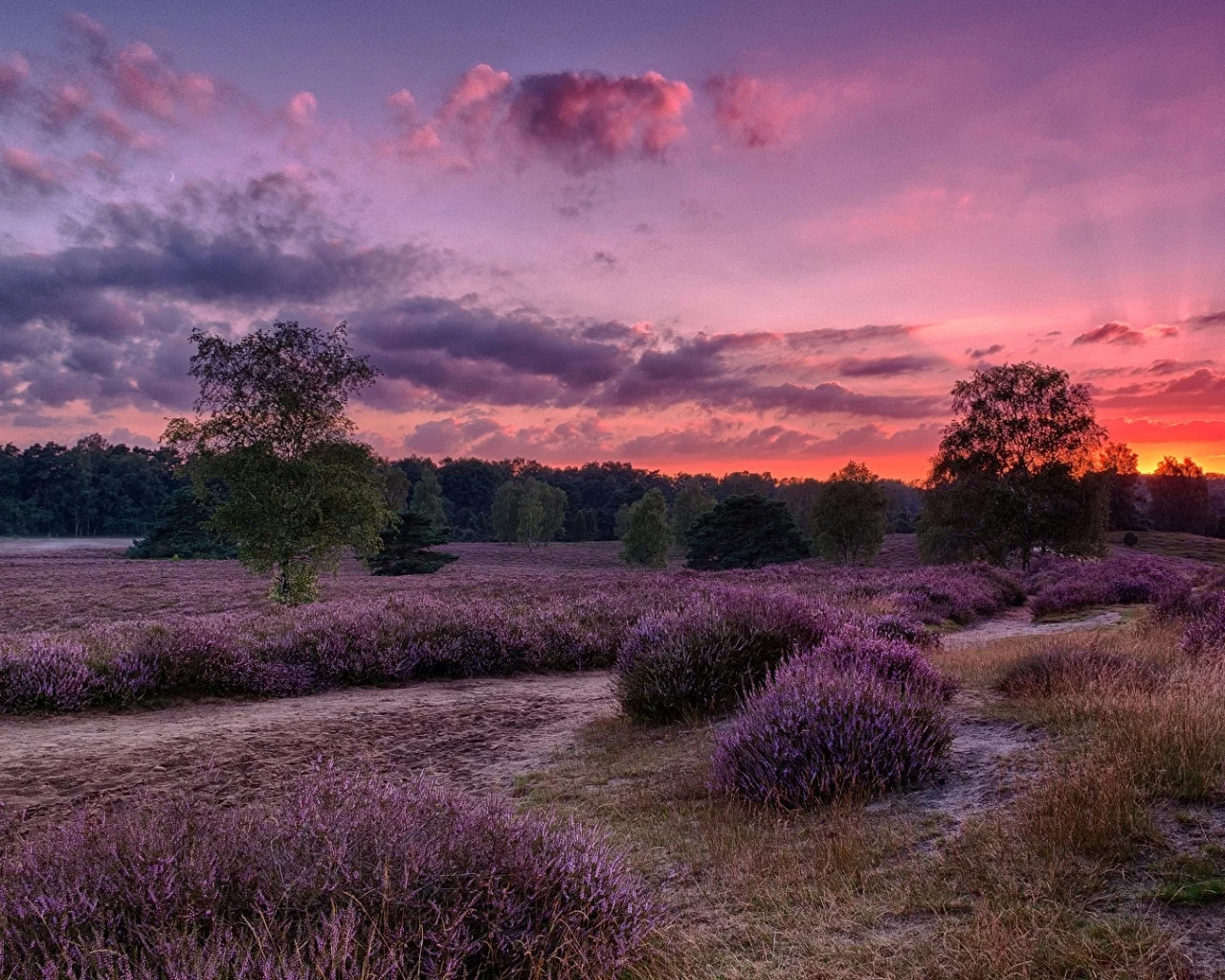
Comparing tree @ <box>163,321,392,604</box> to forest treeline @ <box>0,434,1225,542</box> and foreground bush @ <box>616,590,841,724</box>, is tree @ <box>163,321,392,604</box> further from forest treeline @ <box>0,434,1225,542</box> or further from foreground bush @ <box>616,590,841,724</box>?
forest treeline @ <box>0,434,1225,542</box>

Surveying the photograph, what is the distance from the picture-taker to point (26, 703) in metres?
9.97

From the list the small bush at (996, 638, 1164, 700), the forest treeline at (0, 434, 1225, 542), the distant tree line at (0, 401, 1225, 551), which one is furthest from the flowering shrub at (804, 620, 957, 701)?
the forest treeline at (0, 434, 1225, 542)

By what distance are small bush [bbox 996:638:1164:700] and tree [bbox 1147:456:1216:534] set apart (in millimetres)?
119946

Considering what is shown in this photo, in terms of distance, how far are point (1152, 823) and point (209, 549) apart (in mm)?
73311

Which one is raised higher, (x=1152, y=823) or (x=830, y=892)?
(x=1152, y=823)

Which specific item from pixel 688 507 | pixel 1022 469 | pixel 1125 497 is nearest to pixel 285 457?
pixel 1022 469

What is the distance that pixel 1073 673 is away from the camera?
7281 millimetres

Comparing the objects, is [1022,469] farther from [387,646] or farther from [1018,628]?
[387,646]

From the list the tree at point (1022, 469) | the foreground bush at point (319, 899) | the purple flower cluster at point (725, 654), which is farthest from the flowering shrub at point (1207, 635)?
the tree at point (1022, 469)

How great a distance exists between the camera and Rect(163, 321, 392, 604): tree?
22.3 m

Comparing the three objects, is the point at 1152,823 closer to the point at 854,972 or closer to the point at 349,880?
the point at 854,972

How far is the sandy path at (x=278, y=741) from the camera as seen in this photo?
684 centimetres

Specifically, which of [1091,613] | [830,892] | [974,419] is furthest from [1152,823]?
[974,419]

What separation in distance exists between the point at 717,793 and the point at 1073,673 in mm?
4344
